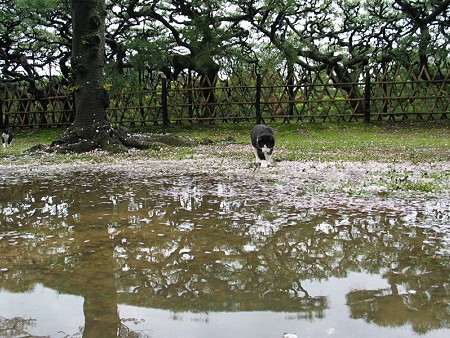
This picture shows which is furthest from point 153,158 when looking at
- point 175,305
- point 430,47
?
point 430,47

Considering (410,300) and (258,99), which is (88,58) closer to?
(258,99)

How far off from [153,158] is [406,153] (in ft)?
18.1

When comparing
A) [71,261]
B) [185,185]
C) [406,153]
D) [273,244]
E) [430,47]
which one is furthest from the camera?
[430,47]

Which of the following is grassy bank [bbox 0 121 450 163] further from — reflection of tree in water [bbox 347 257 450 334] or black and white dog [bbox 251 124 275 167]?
reflection of tree in water [bbox 347 257 450 334]

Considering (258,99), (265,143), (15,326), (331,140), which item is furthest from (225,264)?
(258,99)

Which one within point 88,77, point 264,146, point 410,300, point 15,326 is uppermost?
point 88,77

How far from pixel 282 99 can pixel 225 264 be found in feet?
57.5

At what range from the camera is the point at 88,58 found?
1247 centimetres

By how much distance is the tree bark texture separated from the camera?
12367 millimetres

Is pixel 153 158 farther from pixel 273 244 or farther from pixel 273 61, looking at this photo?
pixel 273 61

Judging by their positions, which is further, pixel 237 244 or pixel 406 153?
pixel 406 153

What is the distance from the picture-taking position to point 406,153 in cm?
1059

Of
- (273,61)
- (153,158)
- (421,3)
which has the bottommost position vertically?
(153,158)

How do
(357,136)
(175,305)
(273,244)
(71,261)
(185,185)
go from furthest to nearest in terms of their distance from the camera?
(357,136) → (185,185) → (273,244) → (71,261) → (175,305)
